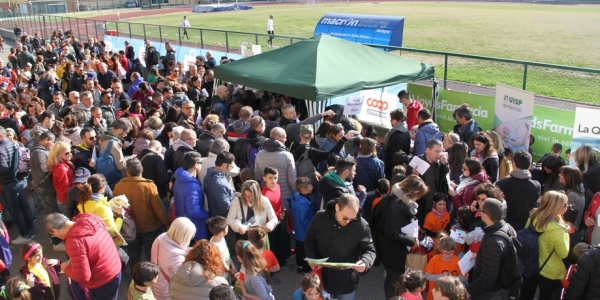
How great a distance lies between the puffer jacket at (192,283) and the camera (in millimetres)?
3994

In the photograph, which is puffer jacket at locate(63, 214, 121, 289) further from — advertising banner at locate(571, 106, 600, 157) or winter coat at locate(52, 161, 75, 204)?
advertising banner at locate(571, 106, 600, 157)

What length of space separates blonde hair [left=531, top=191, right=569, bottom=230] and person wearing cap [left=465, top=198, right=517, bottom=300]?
1.95 ft

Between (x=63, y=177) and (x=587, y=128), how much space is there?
6541 mm

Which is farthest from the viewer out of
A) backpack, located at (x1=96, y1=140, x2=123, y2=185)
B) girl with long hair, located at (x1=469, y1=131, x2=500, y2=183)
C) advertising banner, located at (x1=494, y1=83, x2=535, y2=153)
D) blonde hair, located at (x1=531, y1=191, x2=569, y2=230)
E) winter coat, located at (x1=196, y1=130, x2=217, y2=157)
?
advertising banner, located at (x1=494, y1=83, x2=535, y2=153)

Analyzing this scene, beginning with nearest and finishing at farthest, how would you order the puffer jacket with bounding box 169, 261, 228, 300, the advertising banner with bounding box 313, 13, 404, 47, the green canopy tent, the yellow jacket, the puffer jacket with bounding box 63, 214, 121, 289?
1. the puffer jacket with bounding box 169, 261, 228, 300
2. the puffer jacket with bounding box 63, 214, 121, 289
3. the yellow jacket
4. the green canopy tent
5. the advertising banner with bounding box 313, 13, 404, 47

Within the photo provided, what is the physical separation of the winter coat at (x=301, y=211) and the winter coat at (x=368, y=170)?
2.11ft

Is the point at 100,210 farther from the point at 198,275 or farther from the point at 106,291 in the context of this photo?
the point at 198,275

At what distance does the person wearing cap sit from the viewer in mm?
4082

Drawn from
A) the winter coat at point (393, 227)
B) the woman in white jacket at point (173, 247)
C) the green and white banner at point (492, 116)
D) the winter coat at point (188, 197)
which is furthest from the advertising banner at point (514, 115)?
the woman in white jacket at point (173, 247)

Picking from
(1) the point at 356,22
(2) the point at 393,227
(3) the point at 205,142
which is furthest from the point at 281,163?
(1) the point at 356,22

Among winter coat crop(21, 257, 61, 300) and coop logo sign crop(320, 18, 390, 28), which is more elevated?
coop logo sign crop(320, 18, 390, 28)

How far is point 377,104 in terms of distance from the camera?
9594mm

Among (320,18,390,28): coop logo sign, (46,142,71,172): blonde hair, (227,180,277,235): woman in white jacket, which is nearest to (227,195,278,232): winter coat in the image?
(227,180,277,235): woman in white jacket

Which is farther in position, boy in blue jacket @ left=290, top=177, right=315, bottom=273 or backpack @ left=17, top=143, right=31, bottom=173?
backpack @ left=17, top=143, right=31, bottom=173
